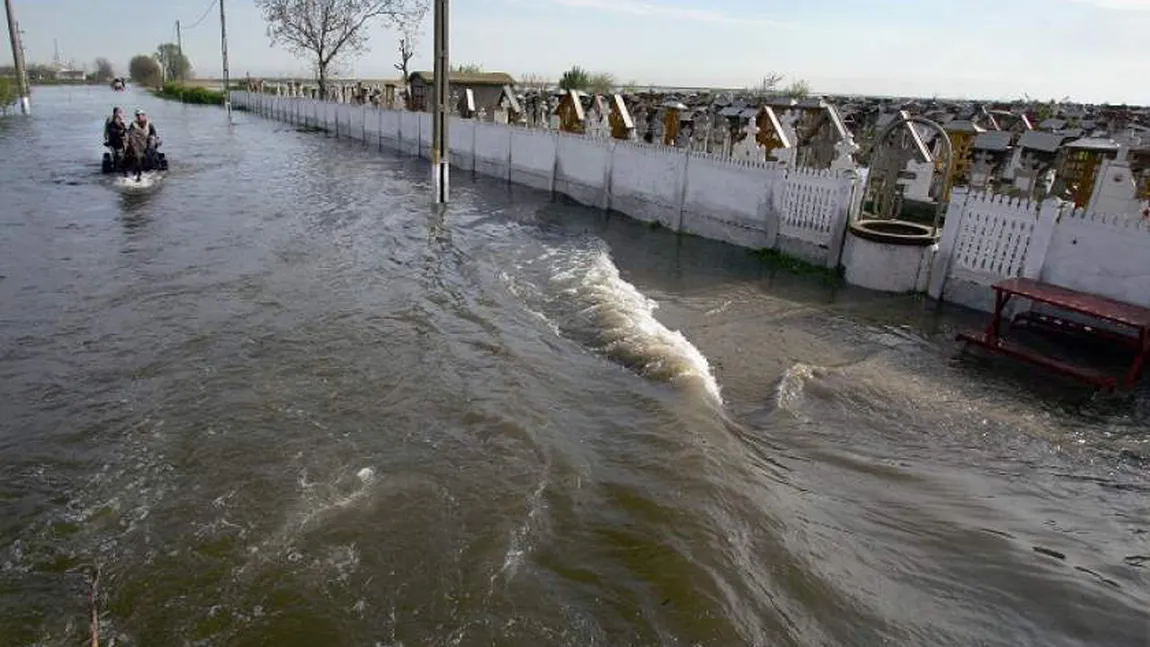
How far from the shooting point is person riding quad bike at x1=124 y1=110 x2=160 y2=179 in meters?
20.8

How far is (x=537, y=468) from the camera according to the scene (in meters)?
6.06

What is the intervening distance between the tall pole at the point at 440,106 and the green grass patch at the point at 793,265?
8.17 metres

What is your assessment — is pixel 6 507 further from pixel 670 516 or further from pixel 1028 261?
pixel 1028 261

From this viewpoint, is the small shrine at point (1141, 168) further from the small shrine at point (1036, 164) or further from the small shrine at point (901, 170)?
the small shrine at point (901, 170)

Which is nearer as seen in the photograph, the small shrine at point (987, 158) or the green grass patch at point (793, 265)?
the green grass patch at point (793, 265)

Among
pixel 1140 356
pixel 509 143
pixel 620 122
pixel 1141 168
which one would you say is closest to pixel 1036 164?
pixel 1141 168

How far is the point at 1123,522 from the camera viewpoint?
5.59m

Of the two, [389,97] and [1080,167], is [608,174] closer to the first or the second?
[1080,167]

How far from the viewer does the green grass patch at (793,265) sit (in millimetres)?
12511

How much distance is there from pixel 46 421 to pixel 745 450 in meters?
6.39

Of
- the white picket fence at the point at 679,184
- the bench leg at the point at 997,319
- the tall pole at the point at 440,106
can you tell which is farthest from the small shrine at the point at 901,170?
the tall pole at the point at 440,106

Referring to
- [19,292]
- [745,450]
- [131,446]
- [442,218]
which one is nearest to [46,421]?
[131,446]

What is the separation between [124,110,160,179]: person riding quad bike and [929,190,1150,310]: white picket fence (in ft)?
68.1

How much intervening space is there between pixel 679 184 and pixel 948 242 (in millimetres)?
6135
